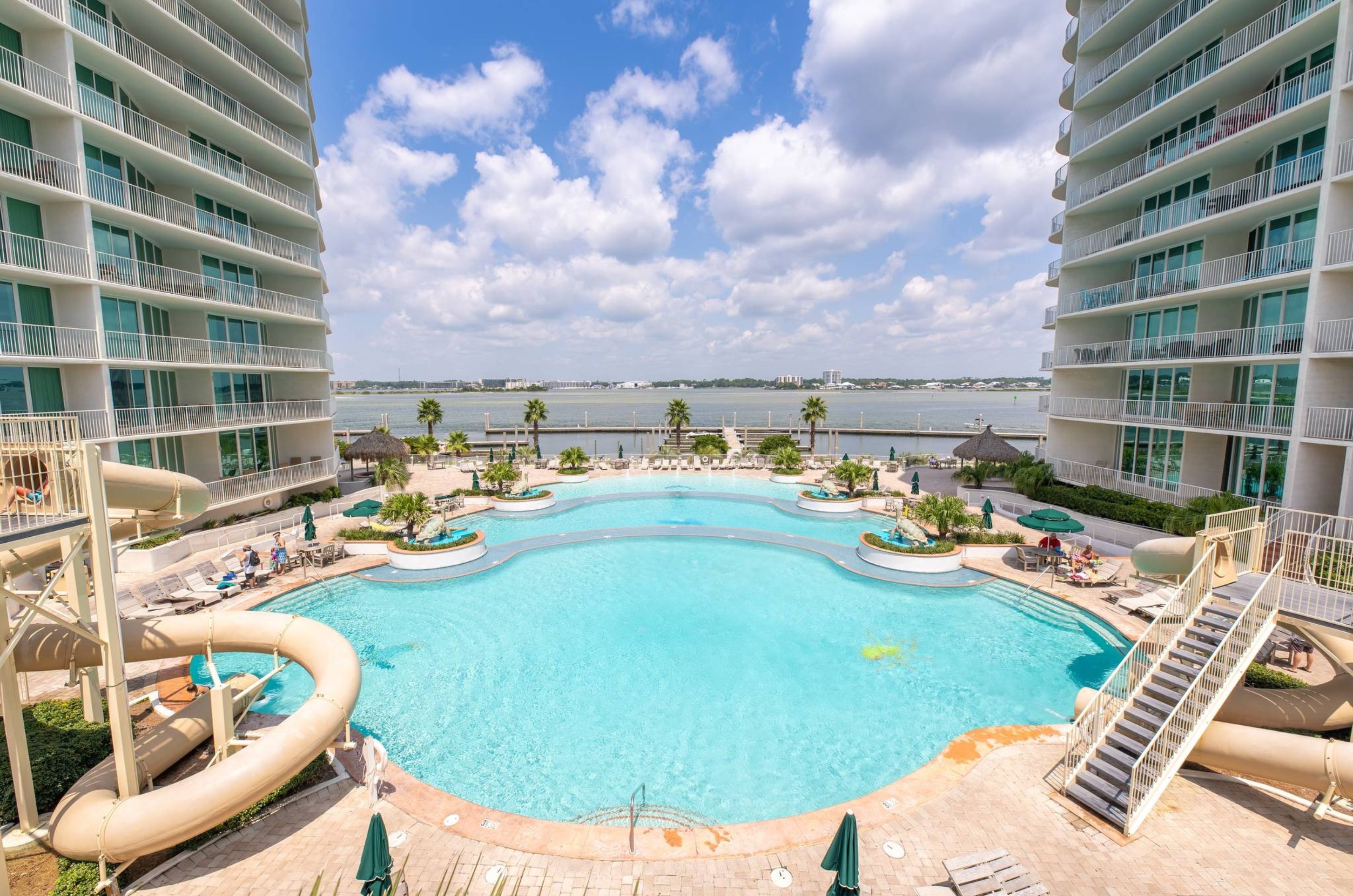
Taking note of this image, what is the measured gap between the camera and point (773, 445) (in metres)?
40.7

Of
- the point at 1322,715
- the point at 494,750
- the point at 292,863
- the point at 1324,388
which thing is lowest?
the point at 494,750

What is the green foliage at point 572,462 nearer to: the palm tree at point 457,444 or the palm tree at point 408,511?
the palm tree at point 457,444

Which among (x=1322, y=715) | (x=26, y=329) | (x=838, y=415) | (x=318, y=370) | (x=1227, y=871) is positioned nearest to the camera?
(x=1227, y=871)

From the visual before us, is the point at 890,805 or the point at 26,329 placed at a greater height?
the point at 26,329

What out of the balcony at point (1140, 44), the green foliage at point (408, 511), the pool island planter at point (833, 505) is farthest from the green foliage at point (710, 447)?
the balcony at point (1140, 44)

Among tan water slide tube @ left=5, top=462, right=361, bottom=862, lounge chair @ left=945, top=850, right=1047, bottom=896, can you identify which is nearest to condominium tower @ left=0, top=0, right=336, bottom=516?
tan water slide tube @ left=5, top=462, right=361, bottom=862

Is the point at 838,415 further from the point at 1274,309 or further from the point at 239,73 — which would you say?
the point at 239,73

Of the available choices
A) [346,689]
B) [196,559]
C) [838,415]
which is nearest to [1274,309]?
[346,689]

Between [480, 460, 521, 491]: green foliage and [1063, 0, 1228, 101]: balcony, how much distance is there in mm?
32978

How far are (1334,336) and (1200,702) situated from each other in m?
15.0

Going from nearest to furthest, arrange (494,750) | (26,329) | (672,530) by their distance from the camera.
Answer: (494,750) < (26,329) < (672,530)

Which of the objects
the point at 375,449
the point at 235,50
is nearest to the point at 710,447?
the point at 375,449

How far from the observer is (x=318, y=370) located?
85.3 feet

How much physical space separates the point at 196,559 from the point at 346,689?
1476 cm
